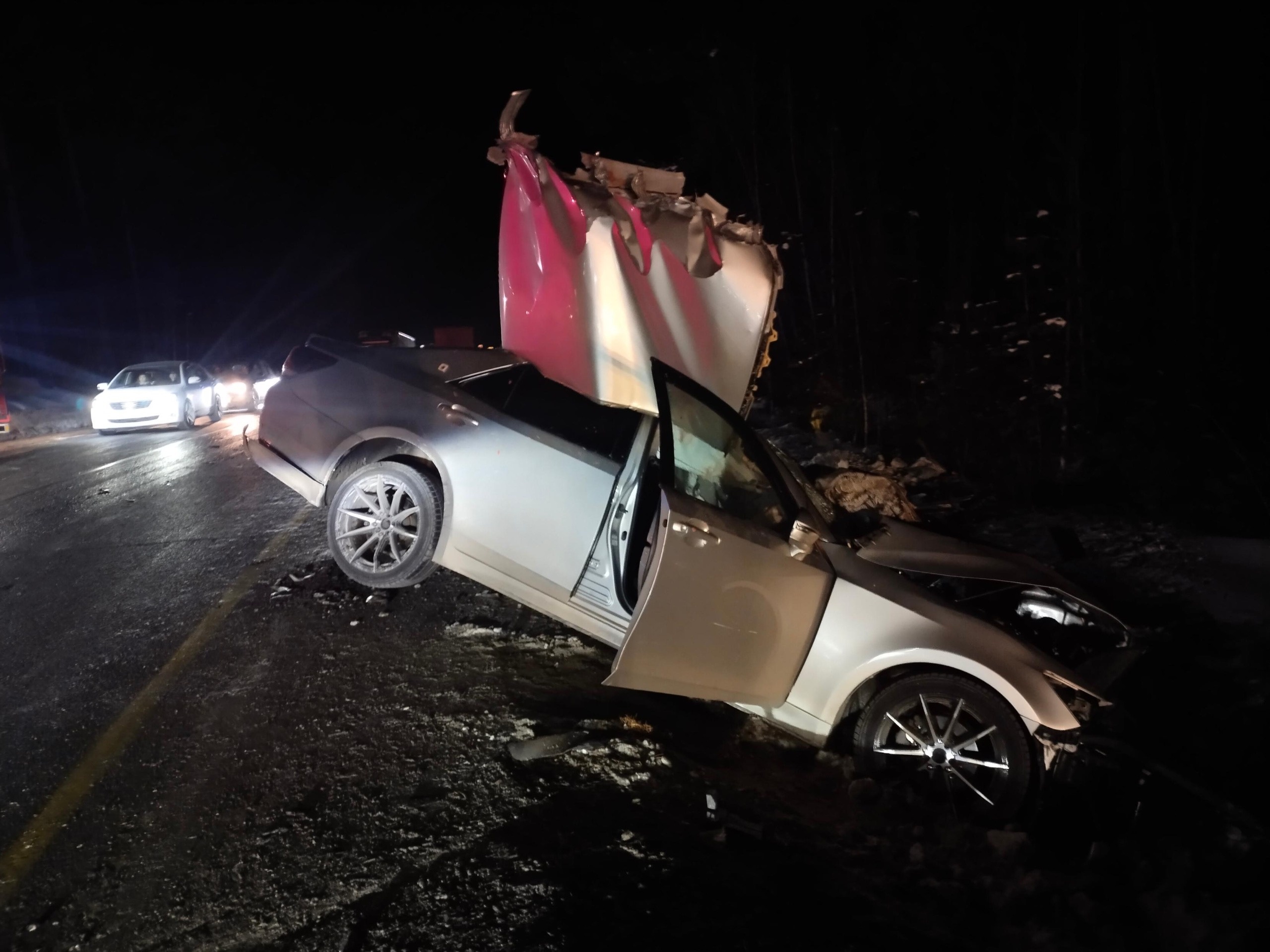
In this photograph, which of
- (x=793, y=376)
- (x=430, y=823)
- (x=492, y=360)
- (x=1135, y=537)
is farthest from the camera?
(x=793, y=376)

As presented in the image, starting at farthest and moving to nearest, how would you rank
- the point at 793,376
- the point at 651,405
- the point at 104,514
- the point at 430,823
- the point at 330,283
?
the point at 330,283 → the point at 793,376 → the point at 104,514 → the point at 651,405 → the point at 430,823

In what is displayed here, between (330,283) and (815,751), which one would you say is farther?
(330,283)

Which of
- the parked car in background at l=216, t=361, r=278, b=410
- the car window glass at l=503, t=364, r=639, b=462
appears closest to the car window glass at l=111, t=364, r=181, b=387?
the parked car in background at l=216, t=361, r=278, b=410

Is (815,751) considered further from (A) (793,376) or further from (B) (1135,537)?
(A) (793,376)

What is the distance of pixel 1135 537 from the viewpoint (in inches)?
284

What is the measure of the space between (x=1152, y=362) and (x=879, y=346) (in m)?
5.97

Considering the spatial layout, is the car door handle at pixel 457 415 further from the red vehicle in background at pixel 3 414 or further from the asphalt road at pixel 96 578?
the red vehicle in background at pixel 3 414

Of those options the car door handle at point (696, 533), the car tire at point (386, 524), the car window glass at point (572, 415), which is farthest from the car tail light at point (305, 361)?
the car door handle at point (696, 533)

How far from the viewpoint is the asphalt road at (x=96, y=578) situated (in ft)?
12.6

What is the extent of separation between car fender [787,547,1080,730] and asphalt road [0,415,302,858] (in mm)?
3312

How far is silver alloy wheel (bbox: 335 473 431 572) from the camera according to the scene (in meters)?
5.08

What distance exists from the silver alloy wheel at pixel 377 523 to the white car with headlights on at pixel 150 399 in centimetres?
1251

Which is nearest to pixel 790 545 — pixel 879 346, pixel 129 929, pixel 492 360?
pixel 492 360

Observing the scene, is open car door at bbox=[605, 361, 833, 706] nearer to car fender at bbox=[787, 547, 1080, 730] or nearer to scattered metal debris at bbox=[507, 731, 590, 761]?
car fender at bbox=[787, 547, 1080, 730]
